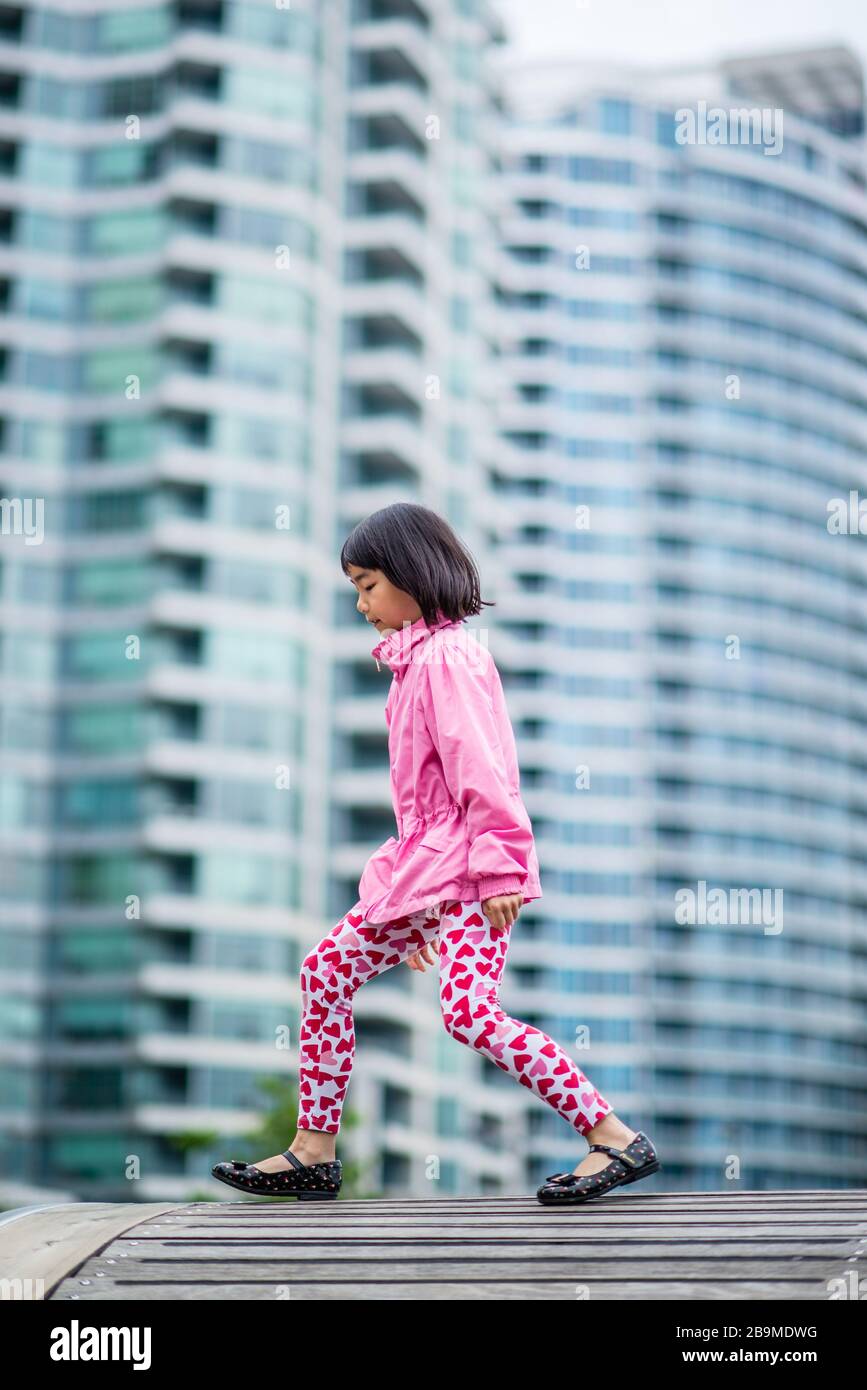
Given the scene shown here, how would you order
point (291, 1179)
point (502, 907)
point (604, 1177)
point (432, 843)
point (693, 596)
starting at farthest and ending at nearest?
point (693, 596) < point (291, 1179) < point (432, 843) < point (502, 907) < point (604, 1177)

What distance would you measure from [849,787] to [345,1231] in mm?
A: 94571

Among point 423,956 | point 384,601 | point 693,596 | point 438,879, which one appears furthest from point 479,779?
point 693,596

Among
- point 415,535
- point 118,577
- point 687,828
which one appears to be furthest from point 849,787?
point 415,535

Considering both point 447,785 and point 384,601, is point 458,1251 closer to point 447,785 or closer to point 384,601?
point 447,785

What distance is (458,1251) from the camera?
440cm

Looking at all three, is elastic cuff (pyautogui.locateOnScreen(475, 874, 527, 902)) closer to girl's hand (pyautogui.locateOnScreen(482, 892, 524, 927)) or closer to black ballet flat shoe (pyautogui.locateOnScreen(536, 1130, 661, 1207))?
girl's hand (pyautogui.locateOnScreen(482, 892, 524, 927))

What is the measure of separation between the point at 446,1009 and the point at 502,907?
1.13 ft

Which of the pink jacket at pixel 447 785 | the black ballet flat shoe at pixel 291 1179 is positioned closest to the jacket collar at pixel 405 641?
the pink jacket at pixel 447 785

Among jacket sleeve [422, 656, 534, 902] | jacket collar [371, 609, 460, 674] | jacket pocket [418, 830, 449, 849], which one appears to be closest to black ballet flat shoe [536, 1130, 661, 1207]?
jacket sleeve [422, 656, 534, 902]

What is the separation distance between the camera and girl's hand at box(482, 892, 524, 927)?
5.37 metres

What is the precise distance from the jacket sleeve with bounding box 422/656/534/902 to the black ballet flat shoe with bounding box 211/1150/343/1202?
1.02m

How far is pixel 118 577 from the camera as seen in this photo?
5381 cm

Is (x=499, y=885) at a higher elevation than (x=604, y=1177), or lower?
higher

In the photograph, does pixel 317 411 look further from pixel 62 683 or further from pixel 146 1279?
pixel 146 1279
